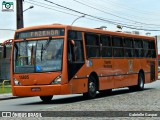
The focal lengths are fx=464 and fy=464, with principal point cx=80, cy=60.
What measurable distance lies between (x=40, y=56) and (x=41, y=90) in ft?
4.46

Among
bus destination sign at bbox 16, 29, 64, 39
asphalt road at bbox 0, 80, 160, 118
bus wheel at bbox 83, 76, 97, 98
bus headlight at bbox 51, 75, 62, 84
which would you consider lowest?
asphalt road at bbox 0, 80, 160, 118

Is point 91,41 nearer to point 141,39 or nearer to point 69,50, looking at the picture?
point 69,50

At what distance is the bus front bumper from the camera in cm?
1816

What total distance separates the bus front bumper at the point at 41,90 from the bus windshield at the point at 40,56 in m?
0.67

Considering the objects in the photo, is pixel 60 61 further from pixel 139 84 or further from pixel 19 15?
pixel 19 15

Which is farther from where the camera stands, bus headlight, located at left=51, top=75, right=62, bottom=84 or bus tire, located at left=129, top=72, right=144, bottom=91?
bus tire, located at left=129, top=72, right=144, bottom=91

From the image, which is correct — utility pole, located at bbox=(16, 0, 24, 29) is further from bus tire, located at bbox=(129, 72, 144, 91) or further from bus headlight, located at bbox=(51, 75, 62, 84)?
bus headlight, located at bbox=(51, 75, 62, 84)

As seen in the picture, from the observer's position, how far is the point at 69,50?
18688mm

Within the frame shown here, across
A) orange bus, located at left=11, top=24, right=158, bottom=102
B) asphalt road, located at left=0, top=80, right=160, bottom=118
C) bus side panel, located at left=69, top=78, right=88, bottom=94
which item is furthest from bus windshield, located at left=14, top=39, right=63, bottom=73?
asphalt road, located at left=0, top=80, right=160, bottom=118

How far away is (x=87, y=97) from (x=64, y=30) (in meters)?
3.43

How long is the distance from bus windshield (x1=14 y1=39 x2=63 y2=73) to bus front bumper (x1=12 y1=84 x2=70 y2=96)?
2.20ft

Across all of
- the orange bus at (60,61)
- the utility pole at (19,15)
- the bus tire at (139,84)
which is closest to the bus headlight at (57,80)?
the orange bus at (60,61)

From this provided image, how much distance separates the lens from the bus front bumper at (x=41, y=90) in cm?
1816

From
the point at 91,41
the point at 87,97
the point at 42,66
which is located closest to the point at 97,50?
the point at 91,41
